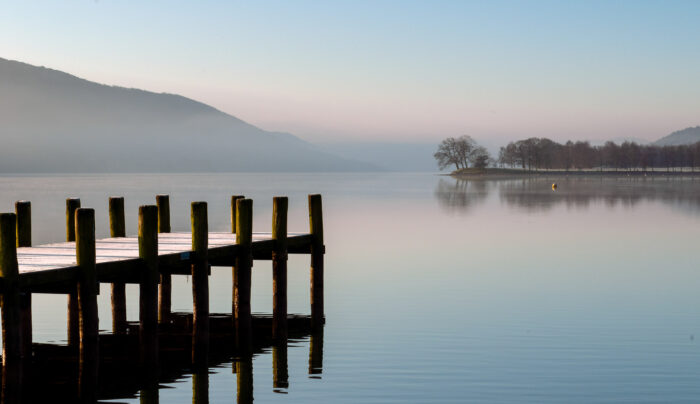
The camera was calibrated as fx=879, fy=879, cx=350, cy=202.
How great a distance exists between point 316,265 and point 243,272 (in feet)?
10.4

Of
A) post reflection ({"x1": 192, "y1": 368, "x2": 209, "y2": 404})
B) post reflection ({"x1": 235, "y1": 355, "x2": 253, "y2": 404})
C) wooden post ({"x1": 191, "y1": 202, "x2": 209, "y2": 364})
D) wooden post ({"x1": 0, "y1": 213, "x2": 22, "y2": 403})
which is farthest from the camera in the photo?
wooden post ({"x1": 191, "y1": 202, "x2": 209, "y2": 364})

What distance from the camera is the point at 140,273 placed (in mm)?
16594

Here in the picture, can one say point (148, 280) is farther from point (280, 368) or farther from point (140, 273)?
point (280, 368)

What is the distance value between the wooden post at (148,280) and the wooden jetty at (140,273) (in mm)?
19

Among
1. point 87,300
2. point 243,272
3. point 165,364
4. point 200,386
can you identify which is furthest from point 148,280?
point 243,272

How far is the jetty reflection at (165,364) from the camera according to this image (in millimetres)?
16344

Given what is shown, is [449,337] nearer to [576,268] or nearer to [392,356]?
[392,356]

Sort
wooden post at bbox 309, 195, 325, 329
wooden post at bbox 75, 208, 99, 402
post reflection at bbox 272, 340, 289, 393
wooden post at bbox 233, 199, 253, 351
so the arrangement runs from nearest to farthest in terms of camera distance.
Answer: wooden post at bbox 75, 208, 99, 402 → post reflection at bbox 272, 340, 289, 393 → wooden post at bbox 233, 199, 253, 351 → wooden post at bbox 309, 195, 325, 329

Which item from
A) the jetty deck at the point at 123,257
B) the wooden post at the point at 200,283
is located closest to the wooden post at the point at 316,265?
the jetty deck at the point at 123,257

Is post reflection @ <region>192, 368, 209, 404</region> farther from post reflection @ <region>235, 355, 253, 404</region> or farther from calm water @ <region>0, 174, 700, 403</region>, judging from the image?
post reflection @ <region>235, 355, 253, 404</region>

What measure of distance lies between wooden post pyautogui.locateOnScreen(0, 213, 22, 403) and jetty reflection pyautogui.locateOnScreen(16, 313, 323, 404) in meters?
0.25

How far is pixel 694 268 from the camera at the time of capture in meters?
36.2

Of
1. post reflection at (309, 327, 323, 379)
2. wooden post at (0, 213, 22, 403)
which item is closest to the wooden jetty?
wooden post at (0, 213, 22, 403)

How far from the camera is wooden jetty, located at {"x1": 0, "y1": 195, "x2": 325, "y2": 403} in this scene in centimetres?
1412
